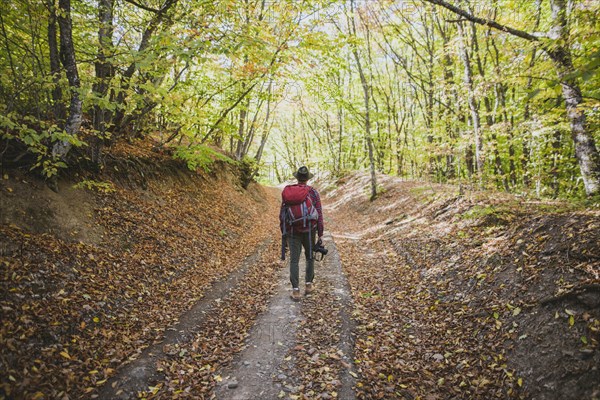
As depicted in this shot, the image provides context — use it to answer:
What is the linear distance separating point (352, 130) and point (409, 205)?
16.1 metres

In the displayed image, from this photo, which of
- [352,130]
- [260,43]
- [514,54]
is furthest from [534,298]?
[352,130]

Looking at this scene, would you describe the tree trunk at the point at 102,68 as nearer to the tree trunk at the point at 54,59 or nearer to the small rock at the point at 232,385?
the tree trunk at the point at 54,59

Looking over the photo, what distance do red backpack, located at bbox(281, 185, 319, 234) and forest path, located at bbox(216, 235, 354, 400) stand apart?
1.57 meters

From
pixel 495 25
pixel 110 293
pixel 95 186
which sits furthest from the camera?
pixel 95 186

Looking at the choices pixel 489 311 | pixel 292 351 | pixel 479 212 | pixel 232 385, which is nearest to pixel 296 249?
pixel 292 351

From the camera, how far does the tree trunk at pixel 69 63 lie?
5.22 metres

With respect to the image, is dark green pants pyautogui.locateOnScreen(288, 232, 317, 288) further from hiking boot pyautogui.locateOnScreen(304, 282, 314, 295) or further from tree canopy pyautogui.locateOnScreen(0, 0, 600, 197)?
tree canopy pyautogui.locateOnScreen(0, 0, 600, 197)

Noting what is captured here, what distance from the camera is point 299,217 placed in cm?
599

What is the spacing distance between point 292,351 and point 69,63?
6.29 meters

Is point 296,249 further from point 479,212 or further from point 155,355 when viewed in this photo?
point 479,212

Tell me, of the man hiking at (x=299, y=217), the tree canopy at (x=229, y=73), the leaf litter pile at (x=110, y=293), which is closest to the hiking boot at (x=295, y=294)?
the man hiking at (x=299, y=217)

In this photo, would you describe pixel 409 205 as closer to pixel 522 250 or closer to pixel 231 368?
pixel 522 250

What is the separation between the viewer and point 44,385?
3148mm

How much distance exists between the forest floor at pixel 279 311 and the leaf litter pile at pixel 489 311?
0.02 meters
